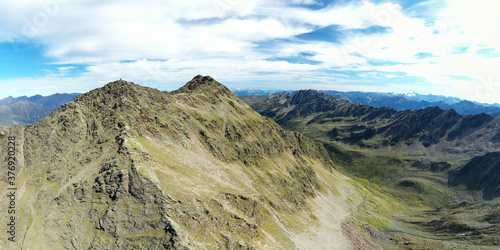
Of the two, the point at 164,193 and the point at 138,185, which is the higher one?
the point at 138,185

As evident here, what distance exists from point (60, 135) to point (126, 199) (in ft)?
144

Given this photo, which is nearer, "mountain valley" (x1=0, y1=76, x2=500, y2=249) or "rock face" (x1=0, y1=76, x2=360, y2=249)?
"rock face" (x1=0, y1=76, x2=360, y2=249)

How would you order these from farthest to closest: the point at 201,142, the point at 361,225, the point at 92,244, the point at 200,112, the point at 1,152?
the point at 200,112, the point at 361,225, the point at 201,142, the point at 1,152, the point at 92,244

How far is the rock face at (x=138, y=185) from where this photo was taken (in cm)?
5666

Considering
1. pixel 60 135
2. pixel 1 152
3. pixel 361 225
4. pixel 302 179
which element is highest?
pixel 60 135

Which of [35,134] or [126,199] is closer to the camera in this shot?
[126,199]

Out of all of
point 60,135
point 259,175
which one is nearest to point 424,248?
point 259,175

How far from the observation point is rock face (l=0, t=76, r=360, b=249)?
56.7m

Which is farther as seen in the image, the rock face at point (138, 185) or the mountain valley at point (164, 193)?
the mountain valley at point (164, 193)

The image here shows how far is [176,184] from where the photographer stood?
66.9 meters

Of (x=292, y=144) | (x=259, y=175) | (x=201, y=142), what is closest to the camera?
(x=201, y=142)

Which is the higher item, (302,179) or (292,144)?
(292,144)

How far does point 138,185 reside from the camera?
61.2 meters

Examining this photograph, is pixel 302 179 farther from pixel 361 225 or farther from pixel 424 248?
pixel 424 248
